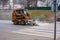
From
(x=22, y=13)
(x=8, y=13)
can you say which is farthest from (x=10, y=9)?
(x=22, y=13)

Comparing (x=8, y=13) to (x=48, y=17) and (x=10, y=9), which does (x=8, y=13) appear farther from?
(x=48, y=17)

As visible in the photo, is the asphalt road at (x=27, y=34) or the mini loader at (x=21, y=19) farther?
the mini loader at (x=21, y=19)

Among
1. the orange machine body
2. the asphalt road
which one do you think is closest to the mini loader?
the orange machine body

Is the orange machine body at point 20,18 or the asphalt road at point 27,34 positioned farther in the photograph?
the orange machine body at point 20,18

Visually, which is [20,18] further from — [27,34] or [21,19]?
[27,34]

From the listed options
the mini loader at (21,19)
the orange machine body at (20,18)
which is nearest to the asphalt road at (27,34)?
the mini loader at (21,19)

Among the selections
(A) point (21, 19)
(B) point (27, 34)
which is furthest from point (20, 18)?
(B) point (27, 34)

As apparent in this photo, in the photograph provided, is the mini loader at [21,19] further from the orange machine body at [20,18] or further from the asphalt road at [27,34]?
the asphalt road at [27,34]

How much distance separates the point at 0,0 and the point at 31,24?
731 cm

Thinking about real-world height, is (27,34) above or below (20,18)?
below

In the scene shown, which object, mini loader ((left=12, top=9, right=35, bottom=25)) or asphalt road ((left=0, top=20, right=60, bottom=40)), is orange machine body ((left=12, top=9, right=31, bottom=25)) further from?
asphalt road ((left=0, top=20, right=60, bottom=40))

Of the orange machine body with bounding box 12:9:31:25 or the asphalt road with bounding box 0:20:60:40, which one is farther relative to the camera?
the orange machine body with bounding box 12:9:31:25

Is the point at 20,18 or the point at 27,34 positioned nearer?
the point at 27,34

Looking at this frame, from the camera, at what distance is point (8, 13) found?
2427 centimetres
